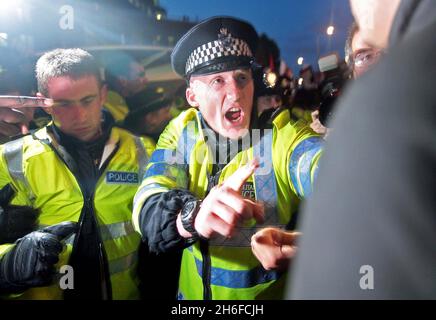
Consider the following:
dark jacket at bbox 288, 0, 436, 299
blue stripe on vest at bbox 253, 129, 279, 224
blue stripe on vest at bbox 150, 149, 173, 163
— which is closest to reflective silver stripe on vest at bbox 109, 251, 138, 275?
blue stripe on vest at bbox 150, 149, 173, 163

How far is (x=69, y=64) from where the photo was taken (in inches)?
56.9

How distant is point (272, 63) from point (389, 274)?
115cm

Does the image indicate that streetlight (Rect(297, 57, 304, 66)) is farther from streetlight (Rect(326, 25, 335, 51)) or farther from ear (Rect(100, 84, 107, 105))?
ear (Rect(100, 84, 107, 105))

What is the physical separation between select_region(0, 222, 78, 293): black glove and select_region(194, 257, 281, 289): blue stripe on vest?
21.4 inches

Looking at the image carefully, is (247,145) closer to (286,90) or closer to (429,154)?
(286,90)

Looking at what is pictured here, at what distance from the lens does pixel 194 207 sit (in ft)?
4.48

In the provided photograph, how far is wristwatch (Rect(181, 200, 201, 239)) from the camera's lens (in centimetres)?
136

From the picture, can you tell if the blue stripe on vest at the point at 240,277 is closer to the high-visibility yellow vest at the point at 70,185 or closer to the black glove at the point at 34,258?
the high-visibility yellow vest at the point at 70,185

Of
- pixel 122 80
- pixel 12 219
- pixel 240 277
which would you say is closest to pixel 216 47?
pixel 122 80

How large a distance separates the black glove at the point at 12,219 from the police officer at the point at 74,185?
0.7 inches

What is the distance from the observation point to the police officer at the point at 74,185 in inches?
57.1

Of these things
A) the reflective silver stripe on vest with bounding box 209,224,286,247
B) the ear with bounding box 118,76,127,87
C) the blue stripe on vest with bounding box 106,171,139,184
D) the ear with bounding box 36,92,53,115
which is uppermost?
the ear with bounding box 118,76,127,87

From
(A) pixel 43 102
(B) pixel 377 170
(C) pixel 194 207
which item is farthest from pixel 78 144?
(B) pixel 377 170
